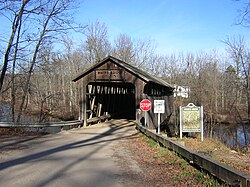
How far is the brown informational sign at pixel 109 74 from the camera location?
1991 centimetres

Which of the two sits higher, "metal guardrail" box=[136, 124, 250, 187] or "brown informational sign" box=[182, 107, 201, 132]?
"brown informational sign" box=[182, 107, 201, 132]

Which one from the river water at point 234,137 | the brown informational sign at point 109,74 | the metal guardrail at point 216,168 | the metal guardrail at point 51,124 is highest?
the brown informational sign at point 109,74

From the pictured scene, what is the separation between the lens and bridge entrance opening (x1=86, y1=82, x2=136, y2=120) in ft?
73.5

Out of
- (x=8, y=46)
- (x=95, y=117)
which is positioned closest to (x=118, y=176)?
(x=8, y=46)

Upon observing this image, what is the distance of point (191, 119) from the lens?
52.1ft

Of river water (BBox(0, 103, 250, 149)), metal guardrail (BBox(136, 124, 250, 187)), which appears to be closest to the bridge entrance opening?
river water (BBox(0, 103, 250, 149))

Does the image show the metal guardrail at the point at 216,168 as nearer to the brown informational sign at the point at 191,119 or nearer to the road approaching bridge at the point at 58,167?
the road approaching bridge at the point at 58,167

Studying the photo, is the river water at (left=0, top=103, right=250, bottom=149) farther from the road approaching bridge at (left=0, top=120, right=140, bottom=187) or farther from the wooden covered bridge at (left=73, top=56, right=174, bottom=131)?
the road approaching bridge at (left=0, top=120, right=140, bottom=187)

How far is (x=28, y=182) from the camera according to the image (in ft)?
19.3

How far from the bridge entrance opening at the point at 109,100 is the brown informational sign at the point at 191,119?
25.2 ft

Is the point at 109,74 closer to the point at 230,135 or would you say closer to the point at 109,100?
the point at 109,100

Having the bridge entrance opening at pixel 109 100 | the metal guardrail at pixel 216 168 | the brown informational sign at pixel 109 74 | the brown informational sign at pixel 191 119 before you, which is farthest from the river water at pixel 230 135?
the metal guardrail at pixel 216 168

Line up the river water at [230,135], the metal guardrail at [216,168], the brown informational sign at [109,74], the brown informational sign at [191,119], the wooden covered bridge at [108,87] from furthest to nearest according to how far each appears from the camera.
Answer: the brown informational sign at [109,74] → the river water at [230,135] → the wooden covered bridge at [108,87] → the brown informational sign at [191,119] → the metal guardrail at [216,168]

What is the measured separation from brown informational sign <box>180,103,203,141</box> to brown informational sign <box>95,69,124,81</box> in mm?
5540
